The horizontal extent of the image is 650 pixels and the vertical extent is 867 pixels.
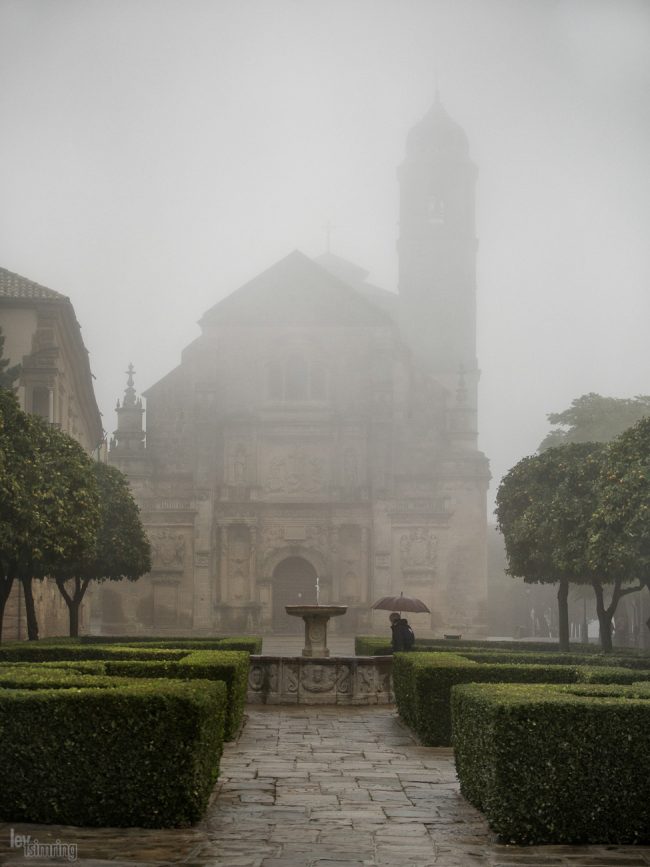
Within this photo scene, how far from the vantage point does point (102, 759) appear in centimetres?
941

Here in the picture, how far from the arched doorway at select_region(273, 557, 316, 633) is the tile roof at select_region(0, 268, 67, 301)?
1939 cm

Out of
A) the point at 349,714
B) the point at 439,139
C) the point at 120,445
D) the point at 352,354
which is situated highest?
the point at 439,139

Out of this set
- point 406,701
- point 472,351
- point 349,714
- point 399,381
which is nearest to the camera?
point 406,701

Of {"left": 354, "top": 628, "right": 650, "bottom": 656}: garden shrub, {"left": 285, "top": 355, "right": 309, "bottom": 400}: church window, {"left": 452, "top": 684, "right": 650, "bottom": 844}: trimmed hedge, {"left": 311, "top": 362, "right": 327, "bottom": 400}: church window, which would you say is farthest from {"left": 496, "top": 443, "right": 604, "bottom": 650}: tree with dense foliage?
{"left": 452, "top": 684, "right": 650, "bottom": 844}: trimmed hedge

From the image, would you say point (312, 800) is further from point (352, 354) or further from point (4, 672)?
point (352, 354)

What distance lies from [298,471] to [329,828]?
43441mm

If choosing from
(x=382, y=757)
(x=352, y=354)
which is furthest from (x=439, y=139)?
(x=382, y=757)

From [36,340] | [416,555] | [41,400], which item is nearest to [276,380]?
[416,555]

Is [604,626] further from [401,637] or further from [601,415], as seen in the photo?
[601,415]

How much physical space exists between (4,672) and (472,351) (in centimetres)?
5732

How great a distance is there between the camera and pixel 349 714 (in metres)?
19.6

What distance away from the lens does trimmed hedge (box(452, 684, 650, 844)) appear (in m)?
9.33

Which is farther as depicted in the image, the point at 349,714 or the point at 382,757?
the point at 349,714

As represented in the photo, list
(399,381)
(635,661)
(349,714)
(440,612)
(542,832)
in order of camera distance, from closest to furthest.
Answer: (542,832), (349,714), (635,661), (440,612), (399,381)
